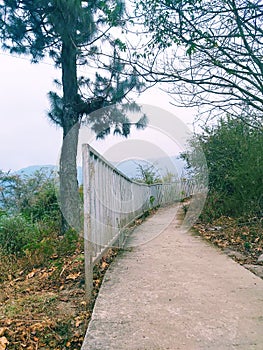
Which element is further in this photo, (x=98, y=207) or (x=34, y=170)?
(x=34, y=170)

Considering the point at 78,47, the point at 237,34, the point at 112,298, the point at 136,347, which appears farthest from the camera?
the point at 78,47

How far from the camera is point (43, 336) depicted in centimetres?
172

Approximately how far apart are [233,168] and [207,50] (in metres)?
2.89

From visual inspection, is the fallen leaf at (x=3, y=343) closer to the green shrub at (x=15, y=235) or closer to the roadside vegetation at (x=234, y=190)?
the green shrub at (x=15, y=235)

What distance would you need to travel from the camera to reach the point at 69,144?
6.45 metres

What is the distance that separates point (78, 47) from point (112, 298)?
4524mm

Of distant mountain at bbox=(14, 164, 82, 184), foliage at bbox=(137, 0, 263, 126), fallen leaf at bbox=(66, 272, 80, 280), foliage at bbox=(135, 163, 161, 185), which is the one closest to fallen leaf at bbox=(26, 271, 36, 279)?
fallen leaf at bbox=(66, 272, 80, 280)

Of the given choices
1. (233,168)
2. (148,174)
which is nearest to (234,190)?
(233,168)

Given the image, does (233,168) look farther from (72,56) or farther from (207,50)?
(72,56)

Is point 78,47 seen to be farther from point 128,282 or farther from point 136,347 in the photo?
point 136,347

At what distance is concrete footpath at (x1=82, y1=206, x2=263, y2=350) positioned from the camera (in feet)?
5.18

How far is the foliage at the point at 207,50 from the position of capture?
11.8ft

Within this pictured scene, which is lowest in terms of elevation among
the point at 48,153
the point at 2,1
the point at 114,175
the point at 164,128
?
the point at 114,175

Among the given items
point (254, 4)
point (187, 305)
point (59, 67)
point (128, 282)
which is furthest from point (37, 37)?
point (187, 305)
